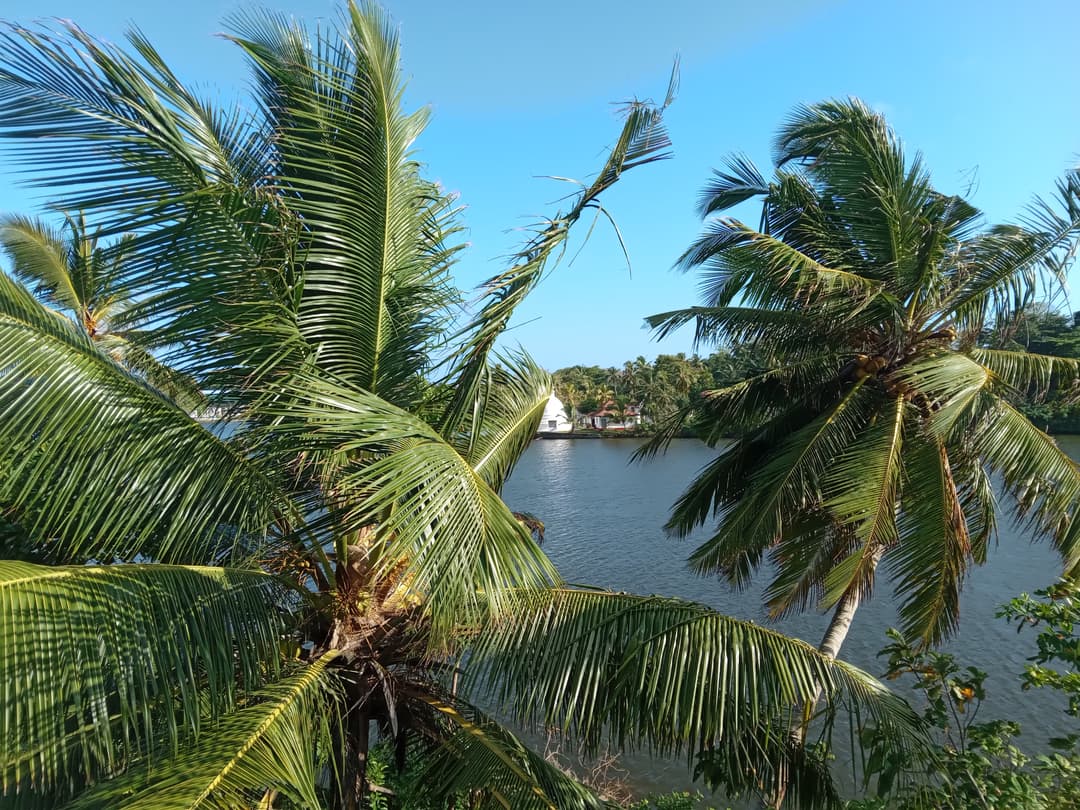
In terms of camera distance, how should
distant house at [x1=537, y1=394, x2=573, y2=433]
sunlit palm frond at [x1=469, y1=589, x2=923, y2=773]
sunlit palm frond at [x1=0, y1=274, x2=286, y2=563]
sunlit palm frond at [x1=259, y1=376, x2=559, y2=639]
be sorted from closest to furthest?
sunlit palm frond at [x1=259, y1=376, x2=559, y2=639]
sunlit palm frond at [x1=0, y1=274, x2=286, y2=563]
sunlit palm frond at [x1=469, y1=589, x2=923, y2=773]
distant house at [x1=537, y1=394, x2=573, y2=433]

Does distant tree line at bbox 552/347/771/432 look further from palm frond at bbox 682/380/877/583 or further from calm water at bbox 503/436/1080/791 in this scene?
palm frond at bbox 682/380/877/583

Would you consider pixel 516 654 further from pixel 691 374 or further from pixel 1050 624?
pixel 691 374

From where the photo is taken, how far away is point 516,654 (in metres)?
4.09

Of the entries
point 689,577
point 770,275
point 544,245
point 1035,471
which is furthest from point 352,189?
point 689,577

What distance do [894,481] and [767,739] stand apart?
3514mm

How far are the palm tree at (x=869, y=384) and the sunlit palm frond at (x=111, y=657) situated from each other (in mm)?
5032

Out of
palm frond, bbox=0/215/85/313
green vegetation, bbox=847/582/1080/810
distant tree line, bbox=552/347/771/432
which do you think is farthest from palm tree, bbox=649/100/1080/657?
distant tree line, bbox=552/347/771/432

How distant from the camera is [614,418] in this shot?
6631 centimetres

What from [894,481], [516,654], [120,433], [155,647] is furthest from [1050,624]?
[120,433]

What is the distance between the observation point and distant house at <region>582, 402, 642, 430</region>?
215ft

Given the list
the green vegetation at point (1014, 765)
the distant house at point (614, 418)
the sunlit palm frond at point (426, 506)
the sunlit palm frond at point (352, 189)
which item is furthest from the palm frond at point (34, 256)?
the distant house at point (614, 418)

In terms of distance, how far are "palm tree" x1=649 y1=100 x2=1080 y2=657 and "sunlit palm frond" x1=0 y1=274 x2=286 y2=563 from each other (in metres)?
5.03

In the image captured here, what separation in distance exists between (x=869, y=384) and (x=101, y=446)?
23.4ft

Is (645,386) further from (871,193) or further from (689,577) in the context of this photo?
(871,193)
